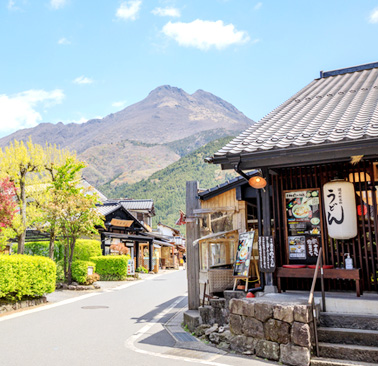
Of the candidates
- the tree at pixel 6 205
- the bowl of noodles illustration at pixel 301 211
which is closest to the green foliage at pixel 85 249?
the tree at pixel 6 205

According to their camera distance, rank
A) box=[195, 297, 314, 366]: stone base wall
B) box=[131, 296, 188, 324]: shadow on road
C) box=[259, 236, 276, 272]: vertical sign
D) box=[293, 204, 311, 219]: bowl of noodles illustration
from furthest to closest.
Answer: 1. box=[131, 296, 188, 324]: shadow on road
2. box=[293, 204, 311, 219]: bowl of noodles illustration
3. box=[259, 236, 276, 272]: vertical sign
4. box=[195, 297, 314, 366]: stone base wall

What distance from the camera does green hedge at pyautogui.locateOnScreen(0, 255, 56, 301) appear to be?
1272cm

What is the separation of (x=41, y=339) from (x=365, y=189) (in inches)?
304

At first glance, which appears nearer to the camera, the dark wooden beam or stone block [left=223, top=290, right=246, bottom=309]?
stone block [left=223, top=290, right=246, bottom=309]

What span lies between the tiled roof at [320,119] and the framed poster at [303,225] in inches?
59.1

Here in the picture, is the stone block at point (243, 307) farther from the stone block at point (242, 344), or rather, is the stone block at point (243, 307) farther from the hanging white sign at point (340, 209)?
the hanging white sign at point (340, 209)

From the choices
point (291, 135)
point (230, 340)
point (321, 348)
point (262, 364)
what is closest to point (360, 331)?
point (321, 348)

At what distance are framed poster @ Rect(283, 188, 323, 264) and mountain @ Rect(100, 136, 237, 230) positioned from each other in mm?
69790

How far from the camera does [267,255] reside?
27.7ft

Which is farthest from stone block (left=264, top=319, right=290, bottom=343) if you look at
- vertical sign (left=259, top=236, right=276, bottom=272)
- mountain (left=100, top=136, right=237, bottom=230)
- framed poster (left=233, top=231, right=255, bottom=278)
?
mountain (left=100, top=136, right=237, bottom=230)

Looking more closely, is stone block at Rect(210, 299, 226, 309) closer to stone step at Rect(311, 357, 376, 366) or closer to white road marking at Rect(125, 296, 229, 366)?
A: white road marking at Rect(125, 296, 229, 366)

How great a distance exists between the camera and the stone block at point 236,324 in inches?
284

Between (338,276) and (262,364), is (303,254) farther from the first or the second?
(262,364)

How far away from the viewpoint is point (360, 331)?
21.3 ft
